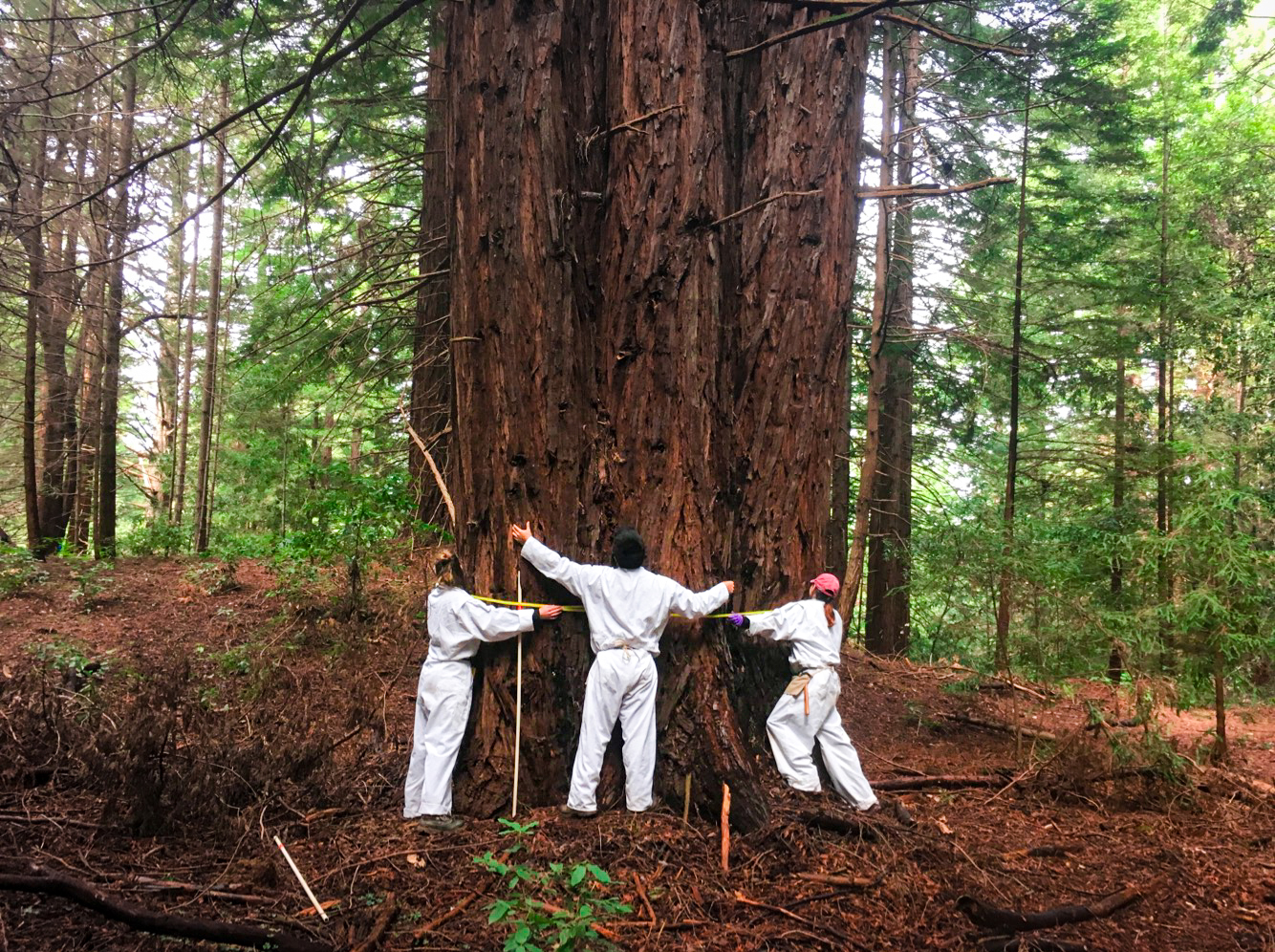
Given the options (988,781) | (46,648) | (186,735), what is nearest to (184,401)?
(46,648)

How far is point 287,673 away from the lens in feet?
21.9

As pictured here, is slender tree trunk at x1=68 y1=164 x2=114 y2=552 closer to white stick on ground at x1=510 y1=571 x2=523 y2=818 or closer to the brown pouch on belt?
white stick on ground at x1=510 y1=571 x2=523 y2=818

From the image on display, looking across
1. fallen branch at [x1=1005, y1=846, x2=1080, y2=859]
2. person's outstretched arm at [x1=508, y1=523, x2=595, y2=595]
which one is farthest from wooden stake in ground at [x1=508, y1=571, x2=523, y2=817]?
fallen branch at [x1=1005, y1=846, x2=1080, y2=859]

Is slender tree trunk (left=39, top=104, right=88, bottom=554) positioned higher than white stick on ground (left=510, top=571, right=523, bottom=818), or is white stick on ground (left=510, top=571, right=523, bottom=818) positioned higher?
slender tree trunk (left=39, top=104, right=88, bottom=554)

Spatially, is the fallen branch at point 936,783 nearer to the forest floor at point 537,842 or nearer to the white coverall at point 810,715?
the forest floor at point 537,842

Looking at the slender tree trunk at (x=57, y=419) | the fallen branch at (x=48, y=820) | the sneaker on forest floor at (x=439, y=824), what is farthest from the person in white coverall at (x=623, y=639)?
the slender tree trunk at (x=57, y=419)

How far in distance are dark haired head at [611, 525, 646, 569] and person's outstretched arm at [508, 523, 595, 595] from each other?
187mm

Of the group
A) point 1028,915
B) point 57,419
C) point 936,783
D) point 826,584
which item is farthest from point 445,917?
point 57,419

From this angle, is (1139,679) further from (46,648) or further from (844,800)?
(46,648)

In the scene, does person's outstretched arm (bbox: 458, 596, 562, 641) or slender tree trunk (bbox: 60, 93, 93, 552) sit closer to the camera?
person's outstretched arm (bbox: 458, 596, 562, 641)

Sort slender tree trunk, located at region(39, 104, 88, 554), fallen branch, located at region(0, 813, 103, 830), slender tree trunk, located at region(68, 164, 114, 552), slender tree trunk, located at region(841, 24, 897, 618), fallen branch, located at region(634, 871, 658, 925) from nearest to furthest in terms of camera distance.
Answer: fallen branch, located at region(634, 871, 658, 925), fallen branch, located at region(0, 813, 103, 830), slender tree trunk, located at region(841, 24, 897, 618), slender tree trunk, located at region(39, 104, 88, 554), slender tree trunk, located at region(68, 164, 114, 552)

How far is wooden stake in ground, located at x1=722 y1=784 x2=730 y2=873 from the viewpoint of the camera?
3879 millimetres

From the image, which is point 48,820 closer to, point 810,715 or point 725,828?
point 725,828

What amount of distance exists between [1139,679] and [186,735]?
23.0ft
